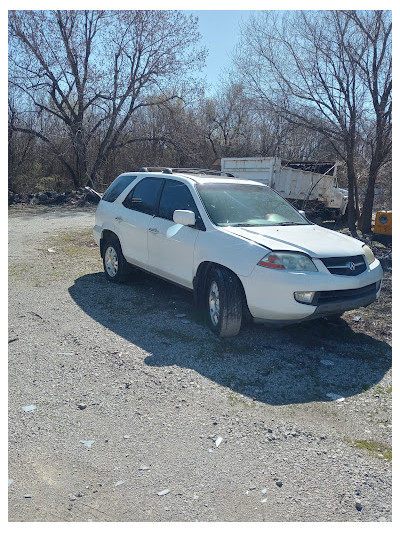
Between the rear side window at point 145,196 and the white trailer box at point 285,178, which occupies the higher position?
the white trailer box at point 285,178

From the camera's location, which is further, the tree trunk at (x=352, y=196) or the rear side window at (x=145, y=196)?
the tree trunk at (x=352, y=196)

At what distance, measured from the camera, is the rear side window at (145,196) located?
20.8 feet

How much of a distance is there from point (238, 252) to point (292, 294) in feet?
2.35

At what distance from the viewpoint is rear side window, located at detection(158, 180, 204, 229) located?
18.6 feet

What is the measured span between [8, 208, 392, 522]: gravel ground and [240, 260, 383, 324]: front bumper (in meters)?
0.46

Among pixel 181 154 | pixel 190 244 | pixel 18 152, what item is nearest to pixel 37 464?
pixel 190 244

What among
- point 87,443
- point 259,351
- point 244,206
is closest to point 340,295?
point 259,351

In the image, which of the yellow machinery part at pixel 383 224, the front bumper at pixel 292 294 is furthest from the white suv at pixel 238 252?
the yellow machinery part at pixel 383 224

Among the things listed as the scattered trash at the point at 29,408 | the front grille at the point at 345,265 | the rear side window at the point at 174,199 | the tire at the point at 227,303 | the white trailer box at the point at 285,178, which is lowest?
the scattered trash at the point at 29,408

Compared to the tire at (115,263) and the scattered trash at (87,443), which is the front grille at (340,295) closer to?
the scattered trash at (87,443)

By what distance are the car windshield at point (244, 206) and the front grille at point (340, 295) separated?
124 centimetres

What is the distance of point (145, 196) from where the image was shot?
6523mm

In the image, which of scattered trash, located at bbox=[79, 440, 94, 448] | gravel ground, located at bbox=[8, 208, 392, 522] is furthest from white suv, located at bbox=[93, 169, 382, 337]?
scattered trash, located at bbox=[79, 440, 94, 448]

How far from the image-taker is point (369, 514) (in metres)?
2.61
